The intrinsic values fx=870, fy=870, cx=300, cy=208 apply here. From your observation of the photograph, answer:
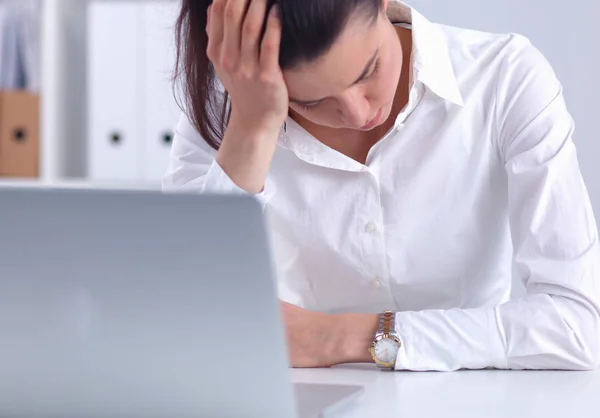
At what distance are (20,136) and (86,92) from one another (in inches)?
11.5

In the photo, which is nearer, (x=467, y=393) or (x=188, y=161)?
(x=467, y=393)

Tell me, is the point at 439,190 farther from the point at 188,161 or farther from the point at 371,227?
the point at 188,161

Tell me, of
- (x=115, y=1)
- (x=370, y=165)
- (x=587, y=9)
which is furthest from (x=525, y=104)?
(x=115, y=1)

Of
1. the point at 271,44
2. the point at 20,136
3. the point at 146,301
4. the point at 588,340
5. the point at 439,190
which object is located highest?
the point at 271,44

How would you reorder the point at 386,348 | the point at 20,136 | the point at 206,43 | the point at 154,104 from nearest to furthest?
the point at 386,348 → the point at 206,43 → the point at 154,104 → the point at 20,136

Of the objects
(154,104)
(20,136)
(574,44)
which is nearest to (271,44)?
(574,44)

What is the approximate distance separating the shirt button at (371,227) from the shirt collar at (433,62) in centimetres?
23

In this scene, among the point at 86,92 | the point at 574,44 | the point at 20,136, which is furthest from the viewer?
the point at 86,92

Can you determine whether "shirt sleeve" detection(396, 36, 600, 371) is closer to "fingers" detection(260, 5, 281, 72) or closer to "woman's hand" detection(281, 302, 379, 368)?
"woman's hand" detection(281, 302, 379, 368)

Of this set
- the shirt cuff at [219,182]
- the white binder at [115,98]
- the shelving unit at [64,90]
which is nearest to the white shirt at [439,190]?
the shirt cuff at [219,182]

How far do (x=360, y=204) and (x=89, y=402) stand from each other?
31.6 inches

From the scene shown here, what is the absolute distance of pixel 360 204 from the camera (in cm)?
140

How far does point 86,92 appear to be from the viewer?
3.18 meters

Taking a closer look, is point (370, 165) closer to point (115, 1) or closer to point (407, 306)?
point (407, 306)
